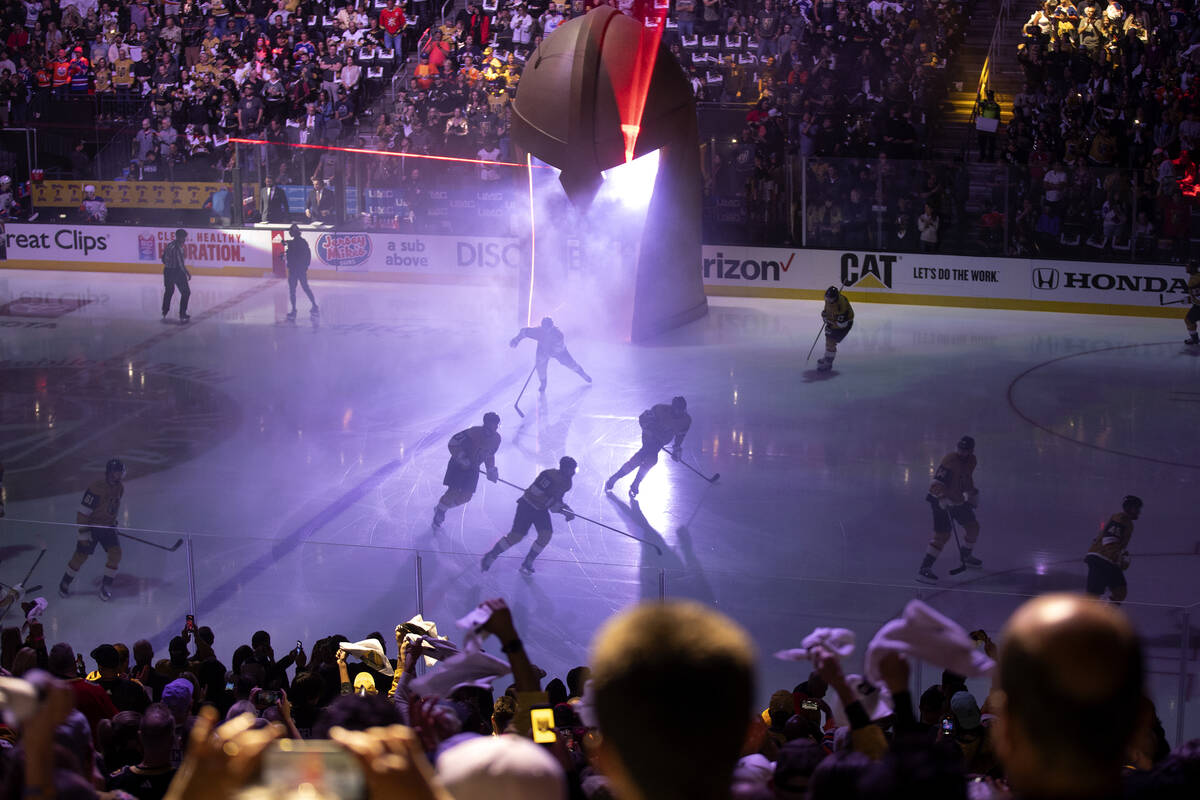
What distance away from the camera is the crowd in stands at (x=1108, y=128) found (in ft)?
61.7

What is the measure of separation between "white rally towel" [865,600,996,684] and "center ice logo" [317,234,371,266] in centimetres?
2165

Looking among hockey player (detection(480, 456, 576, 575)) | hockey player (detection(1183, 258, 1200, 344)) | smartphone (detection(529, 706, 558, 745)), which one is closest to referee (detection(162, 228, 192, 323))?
hockey player (detection(480, 456, 576, 575))

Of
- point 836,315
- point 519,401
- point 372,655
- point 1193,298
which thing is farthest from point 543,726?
point 1193,298

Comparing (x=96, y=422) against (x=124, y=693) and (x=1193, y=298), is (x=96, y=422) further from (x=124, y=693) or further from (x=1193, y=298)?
(x=1193, y=298)

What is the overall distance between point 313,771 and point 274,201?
2310 centimetres

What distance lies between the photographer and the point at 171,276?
2050 centimetres

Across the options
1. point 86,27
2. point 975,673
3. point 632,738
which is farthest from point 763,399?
point 86,27

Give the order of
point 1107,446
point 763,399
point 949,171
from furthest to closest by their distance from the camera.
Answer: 1. point 949,171
2. point 763,399
3. point 1107,446

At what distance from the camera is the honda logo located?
19891 mm

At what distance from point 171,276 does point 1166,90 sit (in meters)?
16.2

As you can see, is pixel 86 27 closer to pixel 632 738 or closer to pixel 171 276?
pixel 171 276

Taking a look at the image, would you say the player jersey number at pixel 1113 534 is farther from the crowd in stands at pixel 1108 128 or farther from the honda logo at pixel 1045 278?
the honda logo at pixel 1045 278

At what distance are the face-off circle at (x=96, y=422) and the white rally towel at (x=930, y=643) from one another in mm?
11359

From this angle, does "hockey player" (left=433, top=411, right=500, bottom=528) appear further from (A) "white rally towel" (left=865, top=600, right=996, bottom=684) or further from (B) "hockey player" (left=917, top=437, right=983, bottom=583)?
(A) "white rally towel" (left=865, top=600, right=996, bottom=684)
